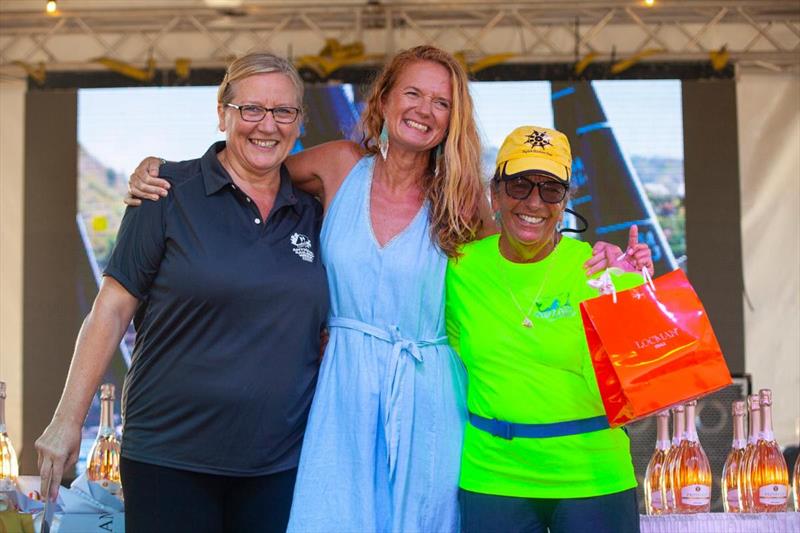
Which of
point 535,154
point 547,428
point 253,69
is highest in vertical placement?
point 253,69

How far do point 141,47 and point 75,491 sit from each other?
13.3ft

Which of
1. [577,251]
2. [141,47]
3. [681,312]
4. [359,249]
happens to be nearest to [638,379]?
[681,312]

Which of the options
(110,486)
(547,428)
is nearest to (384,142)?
(547,428)

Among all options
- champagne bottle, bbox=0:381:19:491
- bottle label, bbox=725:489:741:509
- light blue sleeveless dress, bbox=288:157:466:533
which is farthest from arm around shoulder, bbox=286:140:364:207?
bottle label, bbox=725:489:741:509

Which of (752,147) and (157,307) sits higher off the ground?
Result: (752,147)

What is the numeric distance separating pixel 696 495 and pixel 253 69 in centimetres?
166

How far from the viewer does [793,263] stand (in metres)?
5.96

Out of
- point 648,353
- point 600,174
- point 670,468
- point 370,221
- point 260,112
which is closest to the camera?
point 648,353

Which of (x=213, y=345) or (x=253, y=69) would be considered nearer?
(x=213, y=345)

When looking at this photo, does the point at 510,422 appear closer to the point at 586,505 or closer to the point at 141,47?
the point at 586,505

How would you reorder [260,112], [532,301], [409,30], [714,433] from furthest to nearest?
[409,30], [714,433], [260,112], [532,301]

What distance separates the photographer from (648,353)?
222cm

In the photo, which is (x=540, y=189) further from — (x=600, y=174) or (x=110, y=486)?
(x=600, y=174)

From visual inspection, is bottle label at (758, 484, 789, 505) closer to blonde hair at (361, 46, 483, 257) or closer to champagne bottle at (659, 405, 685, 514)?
champagne bottle at (659, 405, 685, 514)
